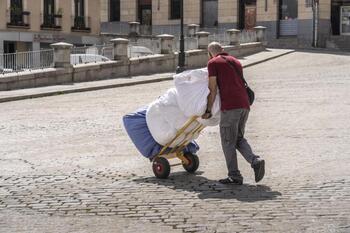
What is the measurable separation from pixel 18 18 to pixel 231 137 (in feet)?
120

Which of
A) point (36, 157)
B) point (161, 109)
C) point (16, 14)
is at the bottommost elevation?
point (36, 157)

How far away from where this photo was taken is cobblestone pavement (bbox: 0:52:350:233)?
702cm

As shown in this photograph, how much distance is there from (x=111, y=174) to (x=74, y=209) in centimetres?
212

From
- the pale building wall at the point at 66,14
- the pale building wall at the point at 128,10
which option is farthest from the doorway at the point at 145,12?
the pale building wall at the point at 66,14

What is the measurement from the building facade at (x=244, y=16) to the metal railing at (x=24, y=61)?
21.7m

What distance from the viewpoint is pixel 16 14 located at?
42.6m

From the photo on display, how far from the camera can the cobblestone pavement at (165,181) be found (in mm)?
7023

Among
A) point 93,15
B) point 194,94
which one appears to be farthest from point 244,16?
point 194,94

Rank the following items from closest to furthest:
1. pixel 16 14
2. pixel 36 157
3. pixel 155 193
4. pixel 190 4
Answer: pixel 155 193
pixel 36 157
pixel 16 14
pixel 190 4

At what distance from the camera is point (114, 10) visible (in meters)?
61.8

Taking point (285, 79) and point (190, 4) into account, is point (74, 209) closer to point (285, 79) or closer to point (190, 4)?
point (285, 79)

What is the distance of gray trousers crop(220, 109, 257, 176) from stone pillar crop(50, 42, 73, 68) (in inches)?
752

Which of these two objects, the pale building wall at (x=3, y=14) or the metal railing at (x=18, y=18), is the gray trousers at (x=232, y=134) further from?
the metal railing at (x=18, y=18)

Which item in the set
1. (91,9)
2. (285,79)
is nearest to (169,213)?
(285,79)
